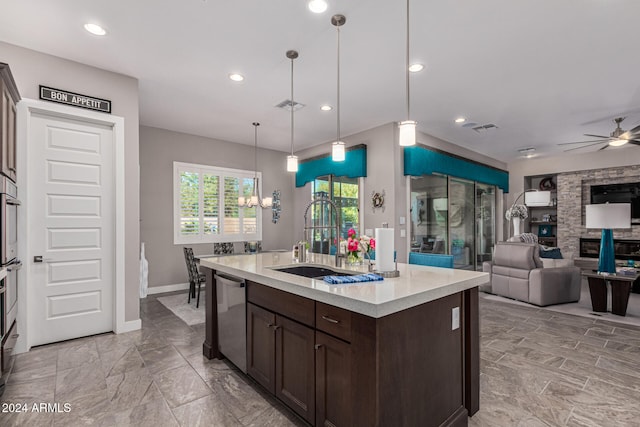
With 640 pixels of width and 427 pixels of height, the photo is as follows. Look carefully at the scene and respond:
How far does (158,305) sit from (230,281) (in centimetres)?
299

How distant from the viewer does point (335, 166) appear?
251 inches

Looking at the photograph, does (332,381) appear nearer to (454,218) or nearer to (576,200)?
(454,218)

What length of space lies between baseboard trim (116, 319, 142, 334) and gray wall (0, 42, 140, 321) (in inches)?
1.9

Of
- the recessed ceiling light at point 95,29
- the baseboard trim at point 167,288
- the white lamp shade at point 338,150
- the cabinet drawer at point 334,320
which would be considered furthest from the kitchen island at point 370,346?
the baseboard trim at point 167,288

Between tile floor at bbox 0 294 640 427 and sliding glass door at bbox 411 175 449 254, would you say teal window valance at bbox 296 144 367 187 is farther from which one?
tile floor at bbox 0 294 640 427

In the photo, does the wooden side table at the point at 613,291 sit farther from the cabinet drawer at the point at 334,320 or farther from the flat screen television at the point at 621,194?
the cabinet drawer at the point at 334,320

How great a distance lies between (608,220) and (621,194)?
3934 mm

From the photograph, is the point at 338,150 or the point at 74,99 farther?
the point at 74,99

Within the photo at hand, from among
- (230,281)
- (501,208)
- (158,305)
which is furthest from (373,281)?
(501,208)

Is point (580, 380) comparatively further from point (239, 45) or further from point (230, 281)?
point (239, 45)

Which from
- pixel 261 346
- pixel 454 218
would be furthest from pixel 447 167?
pixel 261 346

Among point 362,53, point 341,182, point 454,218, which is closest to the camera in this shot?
point 362,53

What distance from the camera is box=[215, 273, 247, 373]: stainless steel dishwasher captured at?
8.38 ft

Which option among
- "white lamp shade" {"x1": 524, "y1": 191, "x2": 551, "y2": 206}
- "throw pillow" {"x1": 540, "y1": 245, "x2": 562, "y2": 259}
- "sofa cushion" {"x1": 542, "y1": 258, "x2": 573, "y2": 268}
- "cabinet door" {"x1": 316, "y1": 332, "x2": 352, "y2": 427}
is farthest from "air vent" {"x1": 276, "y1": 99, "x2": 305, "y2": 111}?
"white lamp shade" {"x1": 524, "y1": 191, "x2": 551, "y2": 206}
